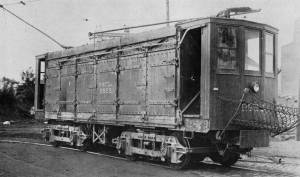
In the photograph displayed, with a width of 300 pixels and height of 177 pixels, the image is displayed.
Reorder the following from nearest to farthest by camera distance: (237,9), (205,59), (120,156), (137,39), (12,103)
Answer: (205,59) < (237,9) < (137,39) < (120,156) < (12,103)

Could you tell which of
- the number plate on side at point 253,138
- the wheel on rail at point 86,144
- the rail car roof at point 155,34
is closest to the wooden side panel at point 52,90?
the rail car roof at point 155,34

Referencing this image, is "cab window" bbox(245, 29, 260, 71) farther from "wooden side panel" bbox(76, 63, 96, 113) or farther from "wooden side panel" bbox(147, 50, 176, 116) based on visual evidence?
"wooden side panel" bbox(76, 63, 96, 113)

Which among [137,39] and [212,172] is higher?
[137,39]

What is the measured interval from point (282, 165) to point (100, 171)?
4.99 meters

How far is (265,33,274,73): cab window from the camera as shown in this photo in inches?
409

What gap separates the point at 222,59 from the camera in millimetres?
9789

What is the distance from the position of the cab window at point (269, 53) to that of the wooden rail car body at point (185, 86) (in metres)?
0.03

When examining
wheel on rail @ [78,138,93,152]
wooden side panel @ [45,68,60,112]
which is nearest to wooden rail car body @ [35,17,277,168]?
wheel on rail @ [78,138,93,152]

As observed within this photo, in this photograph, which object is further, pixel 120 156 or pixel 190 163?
pixel 120 156

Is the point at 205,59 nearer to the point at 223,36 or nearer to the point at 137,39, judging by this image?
the point at 223,36

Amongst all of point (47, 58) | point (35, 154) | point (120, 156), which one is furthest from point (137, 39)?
point (47, 58)

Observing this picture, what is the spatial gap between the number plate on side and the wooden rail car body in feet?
0.07

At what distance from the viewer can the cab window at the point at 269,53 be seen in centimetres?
1040

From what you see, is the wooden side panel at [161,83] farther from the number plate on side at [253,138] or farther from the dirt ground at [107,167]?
the number plate on side at [253,138]
